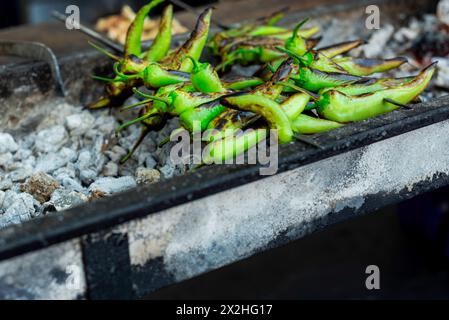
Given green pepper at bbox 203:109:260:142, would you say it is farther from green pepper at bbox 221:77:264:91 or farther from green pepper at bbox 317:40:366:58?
green pepper at bbox 317:40:366:58

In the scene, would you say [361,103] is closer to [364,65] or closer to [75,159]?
[364,65]

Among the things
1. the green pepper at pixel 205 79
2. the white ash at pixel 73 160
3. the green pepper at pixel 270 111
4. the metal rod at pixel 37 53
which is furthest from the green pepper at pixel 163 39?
the green pepper at pixel 270 111

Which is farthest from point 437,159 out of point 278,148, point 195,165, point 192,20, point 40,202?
point 192,20

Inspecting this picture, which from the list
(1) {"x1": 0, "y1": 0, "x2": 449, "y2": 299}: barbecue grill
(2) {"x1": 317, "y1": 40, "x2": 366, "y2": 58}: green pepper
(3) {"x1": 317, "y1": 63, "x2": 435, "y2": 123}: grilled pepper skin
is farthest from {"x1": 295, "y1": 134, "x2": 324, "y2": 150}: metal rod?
(2) {"x1": 317, "y1": 40, "x2": 366, "y2": 58}: green pepper

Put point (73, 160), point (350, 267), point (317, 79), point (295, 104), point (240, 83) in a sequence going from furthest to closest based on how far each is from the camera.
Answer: point (350, 267) → point (73, 160) → point (240, 83) → point (317, 79) → point (295, 104)

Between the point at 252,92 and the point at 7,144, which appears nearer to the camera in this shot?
the point at 252,92

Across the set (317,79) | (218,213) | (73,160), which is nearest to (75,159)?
(73,160)

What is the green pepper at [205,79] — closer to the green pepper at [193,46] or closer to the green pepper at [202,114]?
the green pepper at [202,114]

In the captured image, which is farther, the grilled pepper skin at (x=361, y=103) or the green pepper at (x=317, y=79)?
the green pepper at (x=317, y=79)
